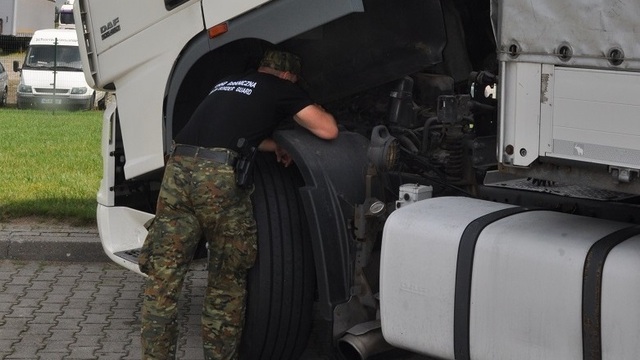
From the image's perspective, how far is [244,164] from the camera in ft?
16.5

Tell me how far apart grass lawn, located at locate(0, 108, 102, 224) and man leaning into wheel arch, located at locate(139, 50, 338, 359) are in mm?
3308

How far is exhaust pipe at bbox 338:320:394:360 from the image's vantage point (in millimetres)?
4746

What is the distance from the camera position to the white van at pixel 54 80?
2605 cm

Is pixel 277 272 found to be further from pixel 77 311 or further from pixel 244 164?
pixel 77 311

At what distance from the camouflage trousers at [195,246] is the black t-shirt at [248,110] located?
0.12 metres

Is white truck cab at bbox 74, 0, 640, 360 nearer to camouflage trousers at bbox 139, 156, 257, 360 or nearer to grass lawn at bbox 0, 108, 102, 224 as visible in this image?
camouflage trousers at bbox 139, 156, 257, 360

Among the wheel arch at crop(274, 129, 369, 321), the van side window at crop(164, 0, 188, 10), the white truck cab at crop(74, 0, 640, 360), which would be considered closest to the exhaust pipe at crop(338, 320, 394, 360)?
the white truck cab at crop(74, 0, 640, 360)

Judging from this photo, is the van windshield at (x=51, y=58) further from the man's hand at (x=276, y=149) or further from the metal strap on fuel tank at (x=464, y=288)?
the metal strap on fuel tank at (x=464, y=288)

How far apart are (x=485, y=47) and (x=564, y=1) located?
1.44m

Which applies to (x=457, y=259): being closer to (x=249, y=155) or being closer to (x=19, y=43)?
(x=249, y=155)

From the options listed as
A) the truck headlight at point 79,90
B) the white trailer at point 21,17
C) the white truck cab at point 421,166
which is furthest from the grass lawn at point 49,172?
the white trailer at point 21,17

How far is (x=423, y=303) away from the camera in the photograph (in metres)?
4.26

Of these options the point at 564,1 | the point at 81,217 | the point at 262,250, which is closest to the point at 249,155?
the point at 262,250

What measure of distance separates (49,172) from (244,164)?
5.94m
